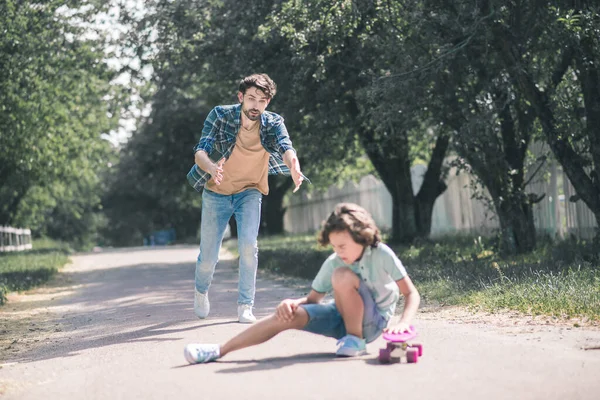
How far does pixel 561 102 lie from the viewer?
40.2ft

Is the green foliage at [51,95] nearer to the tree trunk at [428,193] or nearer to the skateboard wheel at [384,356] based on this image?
the tree trunk at [428,193]

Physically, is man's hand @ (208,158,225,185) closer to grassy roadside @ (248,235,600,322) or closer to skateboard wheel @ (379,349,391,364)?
skateboard wheel @ (379,349,391,364)

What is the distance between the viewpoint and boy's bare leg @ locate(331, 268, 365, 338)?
558cm

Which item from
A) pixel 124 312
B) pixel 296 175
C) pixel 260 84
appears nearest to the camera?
pixel 296 175

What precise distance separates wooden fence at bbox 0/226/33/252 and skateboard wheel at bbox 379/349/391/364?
3040 cm

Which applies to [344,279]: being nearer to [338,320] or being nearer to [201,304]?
[338,320]

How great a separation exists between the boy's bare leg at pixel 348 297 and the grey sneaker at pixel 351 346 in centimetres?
7

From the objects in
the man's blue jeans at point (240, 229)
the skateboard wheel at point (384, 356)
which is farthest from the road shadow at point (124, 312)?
the skateboard wheel at point (384, 356)

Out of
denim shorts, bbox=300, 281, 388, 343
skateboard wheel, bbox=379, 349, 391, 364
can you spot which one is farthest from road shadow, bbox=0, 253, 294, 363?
skateboard wheel, bbox=379, 349, 391, 364

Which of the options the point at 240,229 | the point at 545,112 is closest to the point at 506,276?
the point at 545,112

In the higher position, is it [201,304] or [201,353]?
[201,304]

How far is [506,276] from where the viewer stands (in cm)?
997

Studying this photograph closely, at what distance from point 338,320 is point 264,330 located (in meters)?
0.47

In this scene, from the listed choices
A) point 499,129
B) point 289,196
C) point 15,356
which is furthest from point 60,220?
point 15,356
